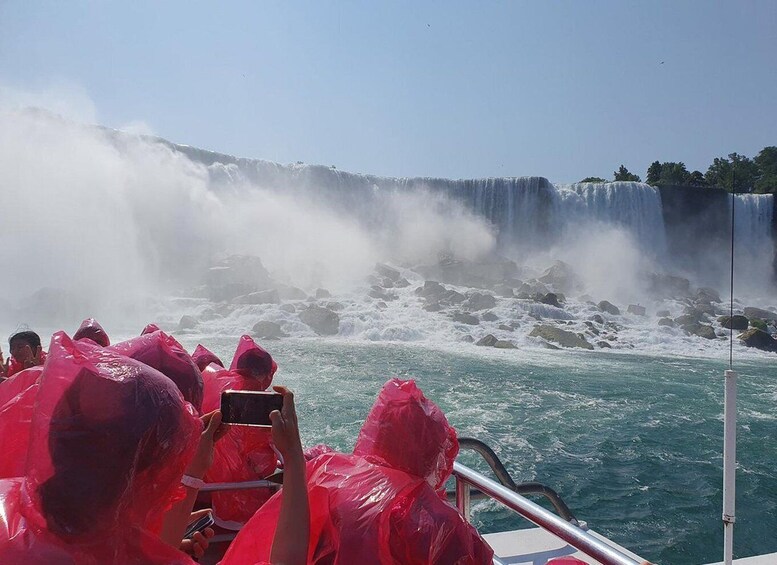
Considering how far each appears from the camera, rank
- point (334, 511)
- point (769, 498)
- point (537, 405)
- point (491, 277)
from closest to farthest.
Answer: point (334, 511) → point (769, 498) → point (537, 405) → point (491, 277)

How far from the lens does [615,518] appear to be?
6051 millimetres

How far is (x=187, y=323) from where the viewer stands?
20.7 metres

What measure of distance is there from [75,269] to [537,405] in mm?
18732

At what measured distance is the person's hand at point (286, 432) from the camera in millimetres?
1168

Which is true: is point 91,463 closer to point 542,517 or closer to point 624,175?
point 542,517

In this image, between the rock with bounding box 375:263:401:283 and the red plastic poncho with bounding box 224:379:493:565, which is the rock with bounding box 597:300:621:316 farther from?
the red plastic poncho with bounding box 224:379:493:565

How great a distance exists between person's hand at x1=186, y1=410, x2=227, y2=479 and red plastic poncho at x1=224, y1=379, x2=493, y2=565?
0.53 ft

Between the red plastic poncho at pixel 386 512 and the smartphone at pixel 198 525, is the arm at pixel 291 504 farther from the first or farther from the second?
the smartphone at pixel 198 525

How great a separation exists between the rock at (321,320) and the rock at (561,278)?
41.4 feet

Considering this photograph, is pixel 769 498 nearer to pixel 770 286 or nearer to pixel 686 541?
pixel 686 541

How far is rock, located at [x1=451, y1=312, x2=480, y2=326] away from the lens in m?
22.2

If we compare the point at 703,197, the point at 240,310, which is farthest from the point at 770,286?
the point at 240,310

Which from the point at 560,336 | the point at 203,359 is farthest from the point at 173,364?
the point at 560,336

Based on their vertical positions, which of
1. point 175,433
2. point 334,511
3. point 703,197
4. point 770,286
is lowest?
point 770,286
